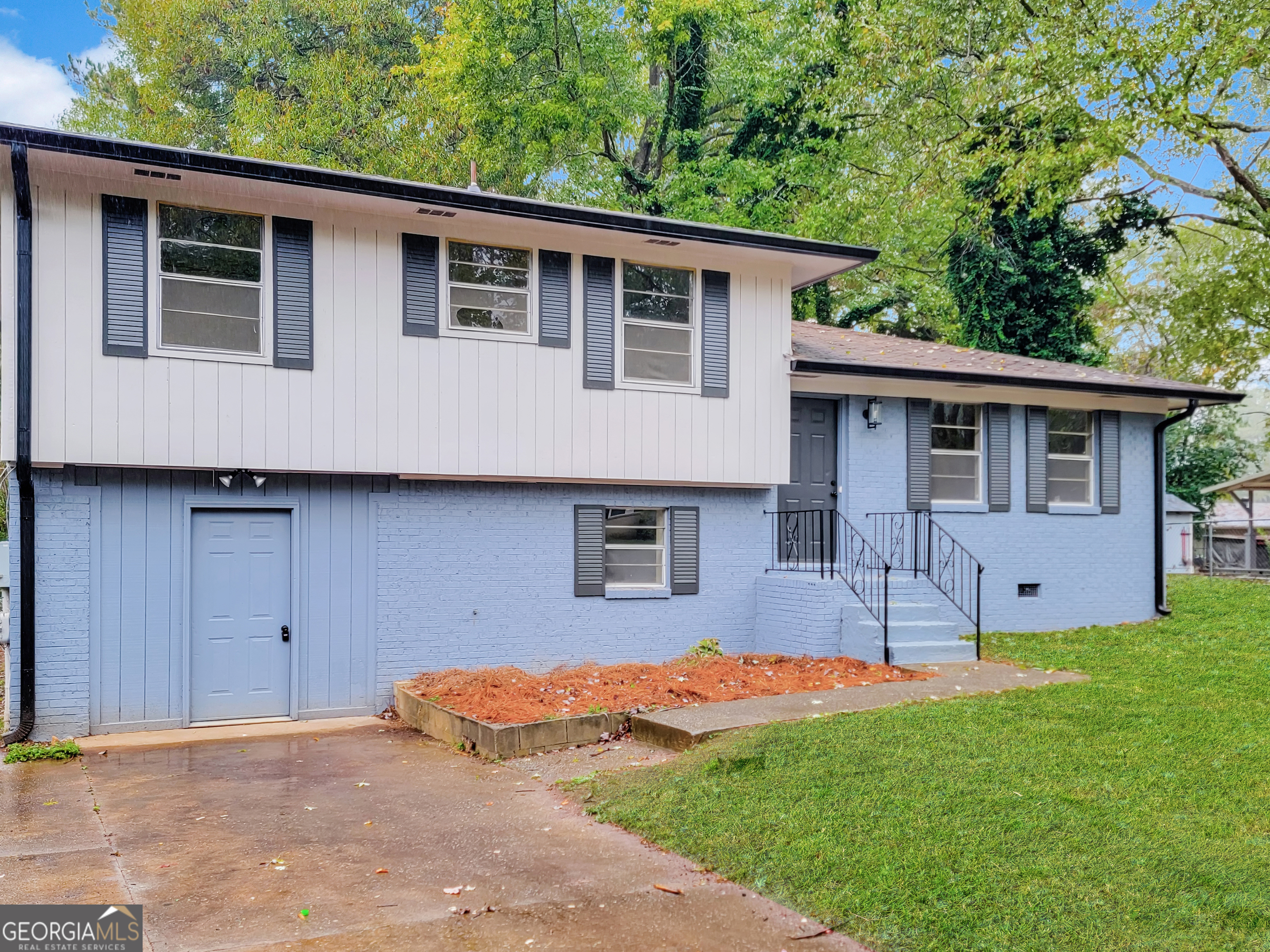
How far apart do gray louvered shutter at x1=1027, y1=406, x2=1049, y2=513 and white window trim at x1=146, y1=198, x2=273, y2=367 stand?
9.98 metres

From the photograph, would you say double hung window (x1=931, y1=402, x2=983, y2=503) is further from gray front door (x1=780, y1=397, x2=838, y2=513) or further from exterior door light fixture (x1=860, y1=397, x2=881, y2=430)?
gray front door (x1=780, y1=397, x2=838, y2=513)

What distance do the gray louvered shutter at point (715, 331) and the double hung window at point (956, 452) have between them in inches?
139

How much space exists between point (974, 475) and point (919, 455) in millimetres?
1076

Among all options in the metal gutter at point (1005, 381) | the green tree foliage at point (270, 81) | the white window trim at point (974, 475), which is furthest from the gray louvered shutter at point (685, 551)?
the green tree foliage at point (270, 81)

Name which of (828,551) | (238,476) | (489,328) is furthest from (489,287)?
(828,551)

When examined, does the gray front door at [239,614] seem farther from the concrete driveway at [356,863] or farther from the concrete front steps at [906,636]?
the concrete front steps at [906,636]

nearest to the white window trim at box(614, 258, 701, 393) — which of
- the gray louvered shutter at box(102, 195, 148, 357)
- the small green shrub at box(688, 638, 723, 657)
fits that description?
the small green shrub at box(688, 638, 723, 657)

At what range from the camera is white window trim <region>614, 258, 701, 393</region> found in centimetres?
1075

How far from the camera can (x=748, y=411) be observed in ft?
37.4

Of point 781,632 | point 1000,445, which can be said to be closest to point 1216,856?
point 781,632

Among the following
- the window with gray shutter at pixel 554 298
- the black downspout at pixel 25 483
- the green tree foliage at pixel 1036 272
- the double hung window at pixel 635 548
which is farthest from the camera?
the green tree foliage at pixel 1036 272

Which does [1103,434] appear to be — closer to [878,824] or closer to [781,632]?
[781,632]

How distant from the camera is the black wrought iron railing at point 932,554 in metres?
12.6

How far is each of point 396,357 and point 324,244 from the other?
123cm
